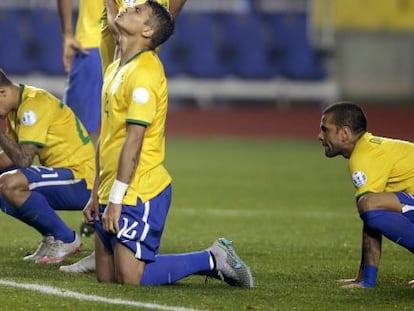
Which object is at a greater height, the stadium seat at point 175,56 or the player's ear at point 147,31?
the player's ear at point 147,31

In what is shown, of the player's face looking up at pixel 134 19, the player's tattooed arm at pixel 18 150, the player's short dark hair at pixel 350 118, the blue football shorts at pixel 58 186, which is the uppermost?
the player's face looking up at pixel 134 19

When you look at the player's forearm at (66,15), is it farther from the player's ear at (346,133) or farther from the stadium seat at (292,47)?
the stadium seat at (292,47)

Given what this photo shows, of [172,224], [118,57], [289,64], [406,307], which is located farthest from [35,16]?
[406,307]

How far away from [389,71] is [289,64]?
1.97 meters

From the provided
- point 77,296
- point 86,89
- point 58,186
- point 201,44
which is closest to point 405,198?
point 77,296

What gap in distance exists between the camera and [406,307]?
6.06 metres

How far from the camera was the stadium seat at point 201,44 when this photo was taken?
21.9 metres

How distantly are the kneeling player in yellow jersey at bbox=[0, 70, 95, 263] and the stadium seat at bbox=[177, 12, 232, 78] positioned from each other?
46.6 ft

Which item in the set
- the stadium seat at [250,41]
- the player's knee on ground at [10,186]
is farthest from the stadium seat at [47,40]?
the player's knee on ground at [10,186]

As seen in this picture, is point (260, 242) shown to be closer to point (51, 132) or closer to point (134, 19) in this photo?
point (51, 132)

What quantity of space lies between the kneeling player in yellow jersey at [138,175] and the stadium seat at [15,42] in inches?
592

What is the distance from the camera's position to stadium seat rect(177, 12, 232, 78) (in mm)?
21891

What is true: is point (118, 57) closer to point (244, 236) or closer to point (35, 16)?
point (244, 236)

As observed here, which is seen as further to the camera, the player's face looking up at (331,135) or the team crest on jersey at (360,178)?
the player's face looking up at (331,135)
